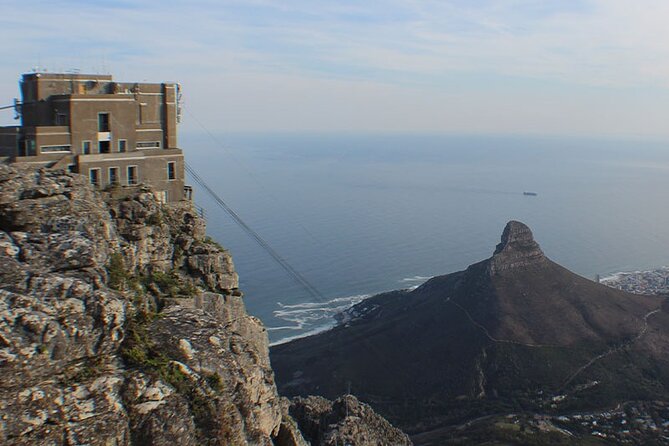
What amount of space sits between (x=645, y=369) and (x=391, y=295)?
32342 mm

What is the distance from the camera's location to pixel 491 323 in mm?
72312

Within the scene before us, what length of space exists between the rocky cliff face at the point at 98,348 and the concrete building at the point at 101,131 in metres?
5.34

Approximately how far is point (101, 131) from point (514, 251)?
63129 millimetres

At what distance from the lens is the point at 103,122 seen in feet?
76.5

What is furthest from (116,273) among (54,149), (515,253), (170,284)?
(515,253)

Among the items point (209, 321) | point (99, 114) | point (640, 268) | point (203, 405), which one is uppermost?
point (99, 114)

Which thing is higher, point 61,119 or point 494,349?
point 61,119

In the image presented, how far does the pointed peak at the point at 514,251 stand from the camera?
261ft

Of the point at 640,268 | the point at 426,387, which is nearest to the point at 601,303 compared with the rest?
the point at 426,387

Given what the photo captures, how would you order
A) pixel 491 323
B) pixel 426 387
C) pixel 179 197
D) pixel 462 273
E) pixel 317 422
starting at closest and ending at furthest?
pixel 179 197
pixel 317 422
pixel 426 387
pixel 491 323
pixel 462 273

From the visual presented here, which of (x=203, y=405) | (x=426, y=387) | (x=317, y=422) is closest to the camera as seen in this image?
(x=203, y=405)

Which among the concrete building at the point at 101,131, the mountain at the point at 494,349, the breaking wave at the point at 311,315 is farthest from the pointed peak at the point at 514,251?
the concrete building at the point at 101,131

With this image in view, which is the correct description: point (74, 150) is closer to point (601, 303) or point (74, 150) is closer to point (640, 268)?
point (601, 303)

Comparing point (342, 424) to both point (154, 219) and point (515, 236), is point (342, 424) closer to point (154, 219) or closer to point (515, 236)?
point (154, 219)
